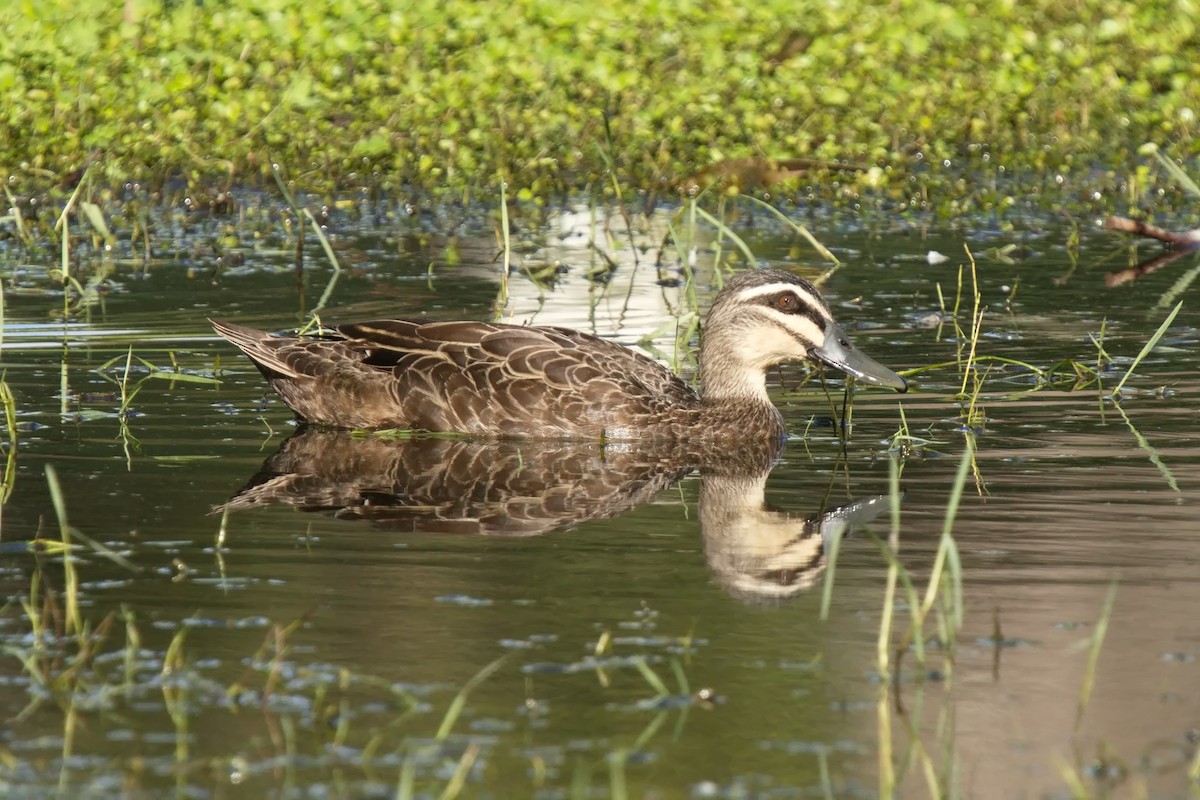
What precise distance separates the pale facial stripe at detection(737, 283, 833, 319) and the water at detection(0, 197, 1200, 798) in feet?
1.90

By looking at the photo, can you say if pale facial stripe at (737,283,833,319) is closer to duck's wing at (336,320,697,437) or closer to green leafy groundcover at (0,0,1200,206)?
duck's wing at (336,320,697,437)

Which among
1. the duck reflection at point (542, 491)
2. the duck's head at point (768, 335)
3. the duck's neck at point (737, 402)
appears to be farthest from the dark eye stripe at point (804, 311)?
the duck reflection at point (542, 491)

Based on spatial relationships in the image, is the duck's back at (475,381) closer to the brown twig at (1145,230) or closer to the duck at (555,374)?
the duck at (555,374)

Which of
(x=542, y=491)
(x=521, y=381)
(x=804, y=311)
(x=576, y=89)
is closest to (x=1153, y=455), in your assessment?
(x=804, y=311)

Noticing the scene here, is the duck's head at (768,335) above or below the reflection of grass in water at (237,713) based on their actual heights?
above

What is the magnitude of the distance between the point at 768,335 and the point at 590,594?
3.67 meters

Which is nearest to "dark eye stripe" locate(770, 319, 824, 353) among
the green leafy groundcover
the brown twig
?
the brown twig

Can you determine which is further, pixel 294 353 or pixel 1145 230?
pixel 1145 230

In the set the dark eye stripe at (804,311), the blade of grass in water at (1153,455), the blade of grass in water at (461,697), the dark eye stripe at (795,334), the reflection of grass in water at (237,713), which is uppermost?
the dark eye stripe at (804,311)

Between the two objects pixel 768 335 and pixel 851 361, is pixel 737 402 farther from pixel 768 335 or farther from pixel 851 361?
pixel 851 361

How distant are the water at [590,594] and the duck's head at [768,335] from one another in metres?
0.33

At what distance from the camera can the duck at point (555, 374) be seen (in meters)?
10.1

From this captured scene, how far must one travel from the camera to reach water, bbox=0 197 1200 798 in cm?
540

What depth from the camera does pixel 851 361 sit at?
10.3 m
